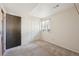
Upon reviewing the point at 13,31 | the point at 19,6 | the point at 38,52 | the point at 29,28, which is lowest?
the point at 38,52

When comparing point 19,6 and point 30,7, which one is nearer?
point 19,6

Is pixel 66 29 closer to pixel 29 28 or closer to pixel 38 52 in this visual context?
pixel 38 52

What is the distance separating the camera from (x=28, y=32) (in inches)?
187

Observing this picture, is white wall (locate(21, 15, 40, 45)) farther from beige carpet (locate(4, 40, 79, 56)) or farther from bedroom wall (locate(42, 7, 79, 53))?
bedroom wall (locate(42, 7, 79, 53))

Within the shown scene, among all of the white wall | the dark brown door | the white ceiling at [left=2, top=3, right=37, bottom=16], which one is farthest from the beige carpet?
the white ceiling at [left=2, top=3, right=37, bottom=16]

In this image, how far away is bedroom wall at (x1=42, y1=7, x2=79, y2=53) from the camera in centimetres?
309

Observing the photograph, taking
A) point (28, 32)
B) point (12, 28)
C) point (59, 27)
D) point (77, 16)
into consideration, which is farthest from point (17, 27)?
point (77, 16)

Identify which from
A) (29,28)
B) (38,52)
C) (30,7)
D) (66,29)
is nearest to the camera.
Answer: (30,7)

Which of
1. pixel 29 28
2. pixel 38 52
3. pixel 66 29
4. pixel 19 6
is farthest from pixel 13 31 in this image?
pixel 66 29

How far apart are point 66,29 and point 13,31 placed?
2859 millimetres

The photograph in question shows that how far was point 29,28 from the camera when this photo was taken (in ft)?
15.8

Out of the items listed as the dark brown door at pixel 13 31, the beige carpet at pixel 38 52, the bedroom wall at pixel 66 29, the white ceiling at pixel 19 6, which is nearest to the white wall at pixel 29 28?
the dark brown door at pixel 13 31

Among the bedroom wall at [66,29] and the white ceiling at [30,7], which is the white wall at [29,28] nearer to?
the white ceiling at [30,7]

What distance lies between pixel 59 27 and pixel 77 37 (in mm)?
1236
